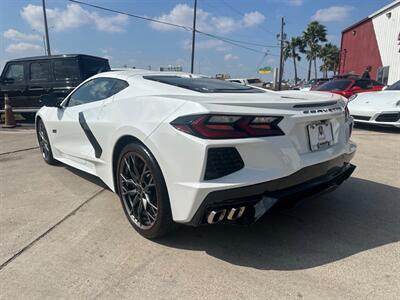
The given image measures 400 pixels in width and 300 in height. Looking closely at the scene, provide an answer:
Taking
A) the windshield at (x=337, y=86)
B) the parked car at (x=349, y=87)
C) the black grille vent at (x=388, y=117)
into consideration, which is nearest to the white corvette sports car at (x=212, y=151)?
the black grille vent at (x=388, y=117)

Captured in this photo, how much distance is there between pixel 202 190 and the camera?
2221mm

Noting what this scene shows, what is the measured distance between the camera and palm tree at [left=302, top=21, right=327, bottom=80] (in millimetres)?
59094

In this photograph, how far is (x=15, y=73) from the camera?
10.1 m

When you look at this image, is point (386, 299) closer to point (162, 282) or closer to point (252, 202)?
point (252, 202)

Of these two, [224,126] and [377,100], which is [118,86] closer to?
[224,126]

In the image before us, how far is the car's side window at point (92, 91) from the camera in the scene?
350 centimetres

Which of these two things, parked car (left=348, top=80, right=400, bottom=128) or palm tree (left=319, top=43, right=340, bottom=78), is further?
palm tree (left=319, top=43, right=340, bottom=78)

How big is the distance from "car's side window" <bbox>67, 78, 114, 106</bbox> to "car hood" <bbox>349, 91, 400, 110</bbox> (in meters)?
6.30

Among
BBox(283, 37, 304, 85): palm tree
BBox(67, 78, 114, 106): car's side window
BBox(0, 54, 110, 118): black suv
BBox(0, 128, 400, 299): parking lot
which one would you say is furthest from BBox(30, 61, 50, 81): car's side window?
BBox(283, 37, 304, 85): palm tree

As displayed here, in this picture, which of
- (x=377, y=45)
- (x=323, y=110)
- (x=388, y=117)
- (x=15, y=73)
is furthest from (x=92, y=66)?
(x=377, y=45)

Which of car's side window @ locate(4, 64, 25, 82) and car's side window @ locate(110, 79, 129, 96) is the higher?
car's side window @ locate(4, 64, 25, 82)

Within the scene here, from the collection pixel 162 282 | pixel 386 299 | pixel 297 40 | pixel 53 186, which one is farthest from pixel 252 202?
pixel 297 40

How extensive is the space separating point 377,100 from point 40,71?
8.68m

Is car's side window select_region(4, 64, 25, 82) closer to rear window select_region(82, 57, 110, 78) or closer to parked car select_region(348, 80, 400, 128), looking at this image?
rear window select_region(82, 57, 110, 78)
